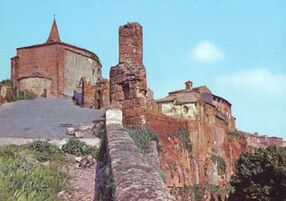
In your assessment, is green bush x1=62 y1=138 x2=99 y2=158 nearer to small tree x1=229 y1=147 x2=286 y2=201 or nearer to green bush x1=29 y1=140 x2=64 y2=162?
green bush x1=29 y1=140 x2=64 y2=162

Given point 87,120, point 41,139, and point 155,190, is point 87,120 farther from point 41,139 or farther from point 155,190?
point 155,190

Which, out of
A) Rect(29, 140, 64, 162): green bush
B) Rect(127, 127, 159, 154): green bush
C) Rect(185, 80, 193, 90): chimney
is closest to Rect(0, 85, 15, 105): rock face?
Rect(127, 127, 159, 154): green bush

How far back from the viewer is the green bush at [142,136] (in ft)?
48.7

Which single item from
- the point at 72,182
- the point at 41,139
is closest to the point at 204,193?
the point at 41,139

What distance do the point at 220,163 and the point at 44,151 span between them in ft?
86.0

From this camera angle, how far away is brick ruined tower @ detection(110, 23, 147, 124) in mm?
16953

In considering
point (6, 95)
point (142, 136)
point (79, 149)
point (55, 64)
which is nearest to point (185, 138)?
point (6, 95)

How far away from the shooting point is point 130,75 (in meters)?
17.7

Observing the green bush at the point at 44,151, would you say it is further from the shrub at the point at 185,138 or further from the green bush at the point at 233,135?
the green bush at the point at 233,135

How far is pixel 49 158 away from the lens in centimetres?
1168

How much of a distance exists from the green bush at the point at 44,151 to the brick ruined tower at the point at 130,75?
4.55 meters

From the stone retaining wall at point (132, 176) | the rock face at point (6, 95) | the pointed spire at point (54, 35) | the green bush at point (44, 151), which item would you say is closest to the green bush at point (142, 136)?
the green bush at point (44, 151)

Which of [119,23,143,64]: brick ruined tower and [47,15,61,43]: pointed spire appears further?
[47,15,61,43]: pointed spire

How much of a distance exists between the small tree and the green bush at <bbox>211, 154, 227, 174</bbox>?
8.15 m
